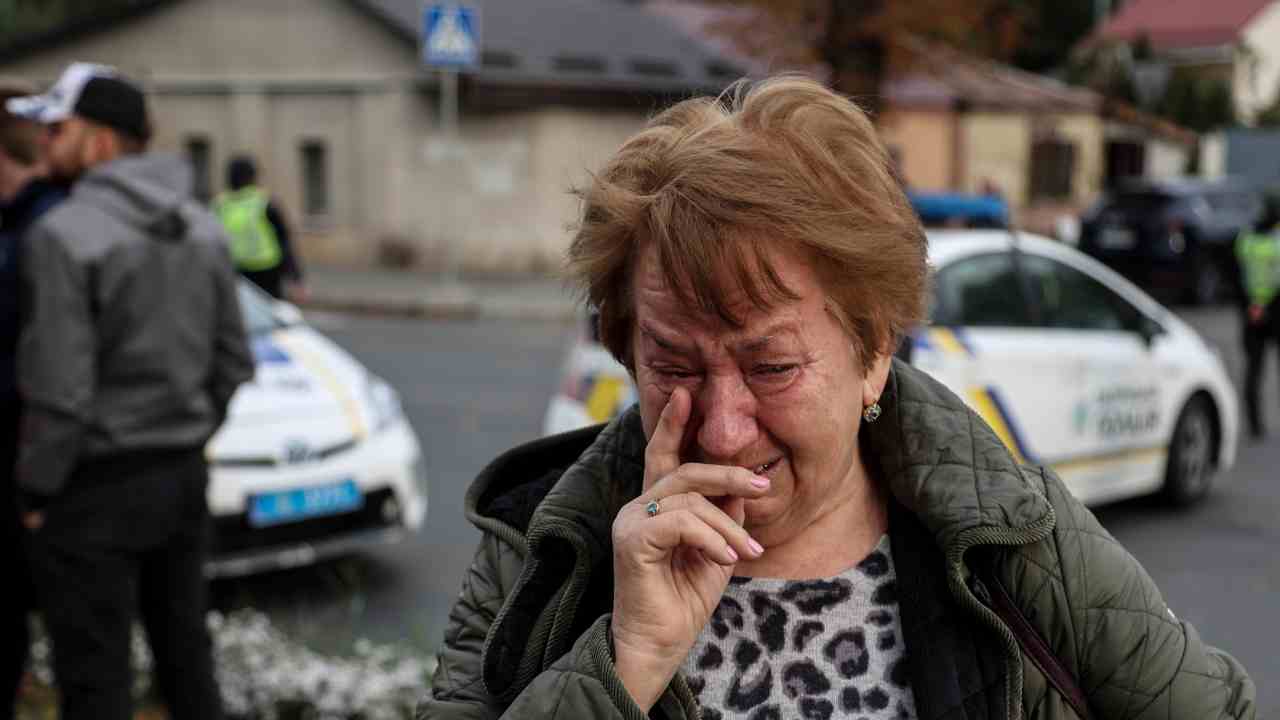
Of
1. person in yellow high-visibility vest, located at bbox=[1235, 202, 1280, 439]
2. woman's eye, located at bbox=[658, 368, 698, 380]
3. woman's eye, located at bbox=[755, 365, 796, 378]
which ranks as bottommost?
person in yellow high-visibility vest, located at bbox=[1235, 202, 1280, 439]

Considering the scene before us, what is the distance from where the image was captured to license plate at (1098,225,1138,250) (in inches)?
899

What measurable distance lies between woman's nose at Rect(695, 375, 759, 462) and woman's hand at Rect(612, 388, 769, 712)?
0.08 feet

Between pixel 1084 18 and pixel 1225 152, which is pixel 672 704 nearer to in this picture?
pixel 1225 152

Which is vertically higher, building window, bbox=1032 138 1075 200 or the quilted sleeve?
A: the quilted sleeve

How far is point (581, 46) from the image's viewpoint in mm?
28219

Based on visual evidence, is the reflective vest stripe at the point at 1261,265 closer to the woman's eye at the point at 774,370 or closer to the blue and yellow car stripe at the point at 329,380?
the blue and yellow car stripe at the point at 329,380

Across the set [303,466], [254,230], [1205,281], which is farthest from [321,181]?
[303,466]

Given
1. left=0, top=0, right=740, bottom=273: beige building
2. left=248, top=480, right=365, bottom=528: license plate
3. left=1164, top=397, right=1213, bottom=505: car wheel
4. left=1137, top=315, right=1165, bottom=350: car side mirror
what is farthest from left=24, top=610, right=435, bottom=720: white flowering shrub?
left=0, top=0, right=740, bottom=273: beige building

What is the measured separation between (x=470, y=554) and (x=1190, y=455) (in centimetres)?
431

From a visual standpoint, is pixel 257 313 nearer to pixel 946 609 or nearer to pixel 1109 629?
pixel 946 609

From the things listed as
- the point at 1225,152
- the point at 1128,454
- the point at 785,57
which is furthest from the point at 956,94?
the point at 1128,454

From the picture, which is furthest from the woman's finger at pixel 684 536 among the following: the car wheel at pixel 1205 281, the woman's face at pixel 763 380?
the car wheel at pixel 1205 281

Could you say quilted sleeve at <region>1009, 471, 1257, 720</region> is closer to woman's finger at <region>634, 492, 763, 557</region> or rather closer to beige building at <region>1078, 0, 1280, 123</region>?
woman's finger at <region>634, 492, 763, 557</region>

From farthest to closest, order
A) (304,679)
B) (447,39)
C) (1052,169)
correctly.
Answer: (1052,169) < (447,39) < (304,679)
